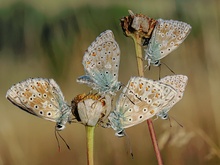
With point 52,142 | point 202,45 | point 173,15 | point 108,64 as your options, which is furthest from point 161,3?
point 108,64

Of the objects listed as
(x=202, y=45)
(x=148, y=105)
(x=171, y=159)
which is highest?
(x=148, y=105)

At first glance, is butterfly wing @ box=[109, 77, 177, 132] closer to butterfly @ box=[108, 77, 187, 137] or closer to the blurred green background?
butterfly @ box=[108, 77, 187, 137]

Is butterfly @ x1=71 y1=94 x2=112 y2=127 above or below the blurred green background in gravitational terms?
above

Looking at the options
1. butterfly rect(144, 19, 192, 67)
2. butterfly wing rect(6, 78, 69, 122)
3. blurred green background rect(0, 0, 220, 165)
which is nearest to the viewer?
butterfly wing rect(6, 78, 69, 122)

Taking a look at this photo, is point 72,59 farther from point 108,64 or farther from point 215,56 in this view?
point 108,64

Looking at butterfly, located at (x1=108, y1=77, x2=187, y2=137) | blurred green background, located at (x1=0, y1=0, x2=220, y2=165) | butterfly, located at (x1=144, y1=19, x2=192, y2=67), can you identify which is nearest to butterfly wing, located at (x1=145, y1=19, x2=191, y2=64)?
butterfly, located at (x1=144, y1=19, x2=192, y2=67)

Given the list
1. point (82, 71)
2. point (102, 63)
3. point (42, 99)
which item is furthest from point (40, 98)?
point (82, 71)

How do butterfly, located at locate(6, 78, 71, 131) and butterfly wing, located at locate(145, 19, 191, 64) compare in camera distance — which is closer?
butterfly, located at locate(6, 78, 71, 131)
